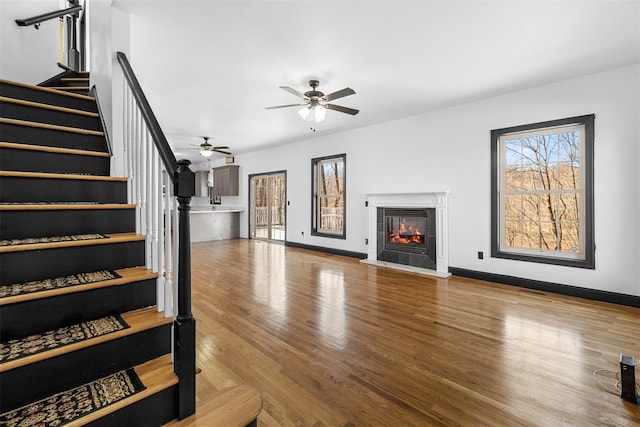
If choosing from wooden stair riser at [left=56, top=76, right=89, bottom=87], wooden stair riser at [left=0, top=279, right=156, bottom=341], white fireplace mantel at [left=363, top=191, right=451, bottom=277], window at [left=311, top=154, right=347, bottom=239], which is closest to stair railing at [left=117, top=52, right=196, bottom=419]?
wooden stair riser at [left=0, top=279, right=156, bottom=341]

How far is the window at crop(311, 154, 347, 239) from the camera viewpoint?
22.0 feet

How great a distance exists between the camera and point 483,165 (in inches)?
175

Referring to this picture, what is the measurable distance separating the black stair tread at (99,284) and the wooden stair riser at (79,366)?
306 millimetres

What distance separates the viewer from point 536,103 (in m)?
3.96

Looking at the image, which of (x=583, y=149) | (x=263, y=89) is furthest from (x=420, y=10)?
(x=583, y=149)

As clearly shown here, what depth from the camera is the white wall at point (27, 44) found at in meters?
3.03

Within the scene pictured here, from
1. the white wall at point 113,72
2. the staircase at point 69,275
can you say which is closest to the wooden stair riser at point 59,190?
the staircase at point 69,275

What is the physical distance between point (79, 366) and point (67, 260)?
62cm

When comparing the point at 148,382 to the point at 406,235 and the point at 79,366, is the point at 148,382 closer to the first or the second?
the point at 79,366

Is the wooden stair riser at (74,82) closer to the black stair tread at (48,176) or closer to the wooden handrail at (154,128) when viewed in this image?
the wooden handrail at (154,128)

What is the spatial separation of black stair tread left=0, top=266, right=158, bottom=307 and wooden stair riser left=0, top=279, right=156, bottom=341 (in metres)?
0.02

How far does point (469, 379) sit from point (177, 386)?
71.0 inches

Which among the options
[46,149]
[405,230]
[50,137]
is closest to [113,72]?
[50,137]

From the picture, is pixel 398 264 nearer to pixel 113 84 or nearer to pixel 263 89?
pixel 263 89
